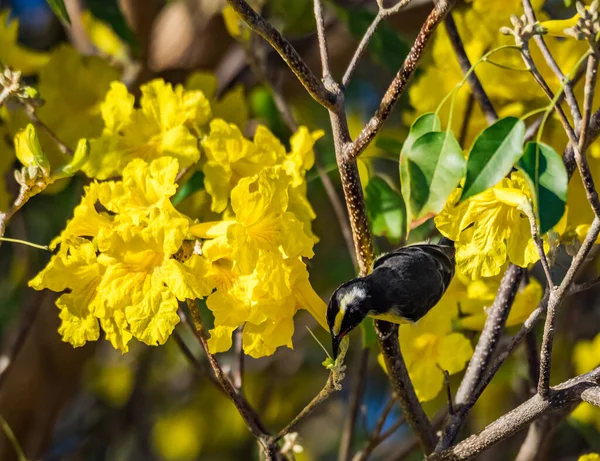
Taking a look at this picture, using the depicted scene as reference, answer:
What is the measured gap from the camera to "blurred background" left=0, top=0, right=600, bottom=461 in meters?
1.69

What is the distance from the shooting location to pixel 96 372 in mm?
2873

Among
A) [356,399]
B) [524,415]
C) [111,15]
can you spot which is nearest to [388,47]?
[111,15]

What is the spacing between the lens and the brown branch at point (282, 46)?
94 cm

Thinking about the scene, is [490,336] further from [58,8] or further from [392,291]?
[58,8]

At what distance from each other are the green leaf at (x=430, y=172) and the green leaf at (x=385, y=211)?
1.54ft

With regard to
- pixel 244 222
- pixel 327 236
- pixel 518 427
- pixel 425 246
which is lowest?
pixel 518 427

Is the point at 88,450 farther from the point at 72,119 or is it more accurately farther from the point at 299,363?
the point at 72,119

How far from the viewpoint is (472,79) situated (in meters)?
1.34

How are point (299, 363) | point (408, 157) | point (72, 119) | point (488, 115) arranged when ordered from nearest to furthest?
point (408, 157) < point (488, 115) < point (72, 119) < point (299, 363)

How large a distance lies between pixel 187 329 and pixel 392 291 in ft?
1.15

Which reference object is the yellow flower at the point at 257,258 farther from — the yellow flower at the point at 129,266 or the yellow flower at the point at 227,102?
the yellow flower at the point at 227,102

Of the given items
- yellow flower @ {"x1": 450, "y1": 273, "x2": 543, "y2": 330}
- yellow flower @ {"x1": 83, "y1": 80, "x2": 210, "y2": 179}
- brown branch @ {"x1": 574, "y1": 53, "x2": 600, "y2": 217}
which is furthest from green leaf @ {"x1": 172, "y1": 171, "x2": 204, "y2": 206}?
brown branch @ {"x1": 574, "y1": 53, "x2": 600, "y2": 217}

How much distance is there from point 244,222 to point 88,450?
2013 mm

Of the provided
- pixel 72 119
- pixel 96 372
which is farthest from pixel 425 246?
pixel 96 372
